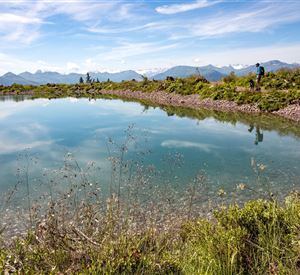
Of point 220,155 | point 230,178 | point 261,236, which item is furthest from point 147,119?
point 261,236

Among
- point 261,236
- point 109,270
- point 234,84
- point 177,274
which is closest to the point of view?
point 109,270

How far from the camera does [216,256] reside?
7762 mm

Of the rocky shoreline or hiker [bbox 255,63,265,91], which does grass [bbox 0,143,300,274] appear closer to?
the rocky shoreline

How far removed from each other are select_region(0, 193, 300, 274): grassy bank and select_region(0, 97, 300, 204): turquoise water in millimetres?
1474

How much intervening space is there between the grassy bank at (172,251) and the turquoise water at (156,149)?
1474 mm

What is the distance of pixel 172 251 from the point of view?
356 inches

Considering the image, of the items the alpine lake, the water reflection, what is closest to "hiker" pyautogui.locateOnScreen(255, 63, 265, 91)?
the alpine lake

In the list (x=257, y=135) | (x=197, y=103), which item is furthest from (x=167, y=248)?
(x=197, y=103)

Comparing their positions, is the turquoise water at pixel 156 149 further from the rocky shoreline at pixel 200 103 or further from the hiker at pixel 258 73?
the hiker at pixel 258 73

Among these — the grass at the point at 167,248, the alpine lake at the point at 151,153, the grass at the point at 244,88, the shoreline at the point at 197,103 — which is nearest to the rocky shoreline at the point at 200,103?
the shoreline at the point at 197,103

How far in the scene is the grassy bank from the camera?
7070 millimetres

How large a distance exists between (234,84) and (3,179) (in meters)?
39.7

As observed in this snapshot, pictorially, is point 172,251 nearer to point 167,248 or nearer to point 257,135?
point 167,248

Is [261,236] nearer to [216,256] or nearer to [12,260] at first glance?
[216,256]
